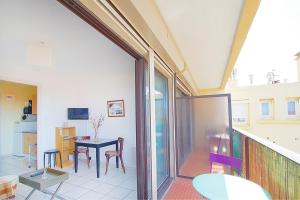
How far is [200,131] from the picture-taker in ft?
11.1

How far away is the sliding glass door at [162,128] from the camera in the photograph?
8.32 feet

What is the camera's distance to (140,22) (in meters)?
1.43

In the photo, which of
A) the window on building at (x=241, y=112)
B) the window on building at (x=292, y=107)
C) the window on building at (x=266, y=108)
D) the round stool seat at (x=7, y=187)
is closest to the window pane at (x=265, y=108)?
the window on building at (x=266, y=108)

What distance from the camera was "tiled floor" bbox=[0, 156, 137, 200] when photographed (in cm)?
260

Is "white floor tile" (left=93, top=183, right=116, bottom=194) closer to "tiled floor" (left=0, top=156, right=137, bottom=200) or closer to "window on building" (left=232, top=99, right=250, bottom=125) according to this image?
"tiled floor" (left=0, top=156, right=137, bottom=200)

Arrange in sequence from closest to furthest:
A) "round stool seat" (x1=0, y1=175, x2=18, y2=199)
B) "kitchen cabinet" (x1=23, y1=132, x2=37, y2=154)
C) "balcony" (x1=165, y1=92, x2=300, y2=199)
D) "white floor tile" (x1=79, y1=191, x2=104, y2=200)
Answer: "balcony" (x1=165, y1=92, x2=300, y2=199), "round stool seat" (x1=0, y1=175, x2=18, y2=199), "white floor tile" (x1=79, y1=191, x2=104, y2=200), "kitchen cabinet" (x1=23, y1=132, x2=37, y2=154)

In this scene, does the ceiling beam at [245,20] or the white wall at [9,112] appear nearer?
the ceiling beam at [245,20]

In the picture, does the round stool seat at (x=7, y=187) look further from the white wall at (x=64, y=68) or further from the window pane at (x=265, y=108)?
the window pane at (x=265, y=108)

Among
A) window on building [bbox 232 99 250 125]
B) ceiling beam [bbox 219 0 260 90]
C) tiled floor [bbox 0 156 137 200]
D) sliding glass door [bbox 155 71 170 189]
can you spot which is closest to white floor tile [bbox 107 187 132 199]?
tiled floor [bbox 0 156 137 200]

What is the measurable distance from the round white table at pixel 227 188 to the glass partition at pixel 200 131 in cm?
A: 144

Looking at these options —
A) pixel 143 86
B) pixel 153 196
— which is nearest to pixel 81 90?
pixel 143 86

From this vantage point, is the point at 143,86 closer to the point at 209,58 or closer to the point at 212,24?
the point at 212,24

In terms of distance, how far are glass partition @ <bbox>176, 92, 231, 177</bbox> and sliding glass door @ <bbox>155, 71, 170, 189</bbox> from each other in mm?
380

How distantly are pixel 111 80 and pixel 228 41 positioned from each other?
2.85 metres
